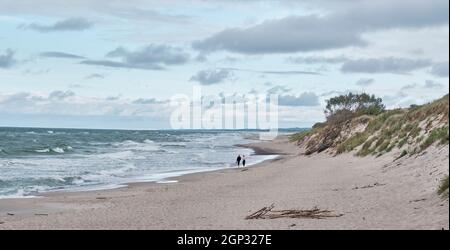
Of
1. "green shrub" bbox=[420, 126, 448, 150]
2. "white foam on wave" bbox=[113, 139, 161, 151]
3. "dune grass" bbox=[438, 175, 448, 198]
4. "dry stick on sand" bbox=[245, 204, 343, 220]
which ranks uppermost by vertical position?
"green shrub" bbox=[420, 126, 448, 150]

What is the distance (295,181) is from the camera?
26438 millimetres

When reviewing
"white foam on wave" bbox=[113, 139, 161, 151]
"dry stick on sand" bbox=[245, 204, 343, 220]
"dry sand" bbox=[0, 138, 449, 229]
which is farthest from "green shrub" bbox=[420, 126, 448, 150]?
"white foam on wave" bbox=[113, 139, 161, 151]

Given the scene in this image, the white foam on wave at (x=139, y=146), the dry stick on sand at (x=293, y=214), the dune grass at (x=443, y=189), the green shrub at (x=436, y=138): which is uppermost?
the green shrub at (x=436, y=138)

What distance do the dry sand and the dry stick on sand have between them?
0.38 m

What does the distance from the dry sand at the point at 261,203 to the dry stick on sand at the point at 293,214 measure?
376 millimetres

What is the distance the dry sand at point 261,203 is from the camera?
46.0ft

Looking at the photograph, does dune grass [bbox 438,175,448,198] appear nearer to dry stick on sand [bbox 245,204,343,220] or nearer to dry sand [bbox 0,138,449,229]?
dry sand [bbox 0,138,449,229]

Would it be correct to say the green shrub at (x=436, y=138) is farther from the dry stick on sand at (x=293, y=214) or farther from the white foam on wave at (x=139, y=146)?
the white foam on wave at (x=139, y=146)

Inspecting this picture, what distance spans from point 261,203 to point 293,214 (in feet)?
10.6

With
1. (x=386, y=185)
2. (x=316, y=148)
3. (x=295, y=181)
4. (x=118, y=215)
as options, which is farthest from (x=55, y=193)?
(x=316, y=148)

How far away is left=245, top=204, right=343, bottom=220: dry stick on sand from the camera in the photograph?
49.0 ft

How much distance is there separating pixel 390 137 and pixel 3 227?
85.1 feet

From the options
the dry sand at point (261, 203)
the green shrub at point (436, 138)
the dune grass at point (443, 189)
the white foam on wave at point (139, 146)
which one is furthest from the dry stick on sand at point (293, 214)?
the white foam on wave at point (139, 146)
